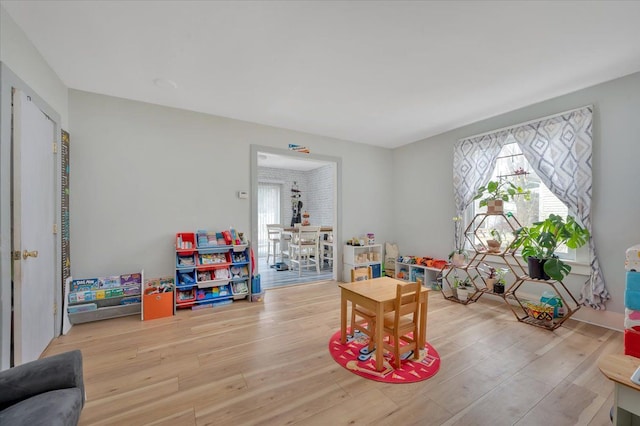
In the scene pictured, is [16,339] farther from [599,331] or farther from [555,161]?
[555,161]

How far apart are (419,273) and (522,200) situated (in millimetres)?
1990

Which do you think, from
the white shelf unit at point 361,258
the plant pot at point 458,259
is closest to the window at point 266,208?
the white shelf unit at point 361,258

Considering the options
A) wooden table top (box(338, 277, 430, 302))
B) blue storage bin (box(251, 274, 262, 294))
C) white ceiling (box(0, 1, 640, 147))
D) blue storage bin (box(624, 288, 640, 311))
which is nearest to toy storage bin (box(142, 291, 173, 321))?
blue storage bin (box(251, 274, 262, 294))

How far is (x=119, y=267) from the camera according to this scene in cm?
319

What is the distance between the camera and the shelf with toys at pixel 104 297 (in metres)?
2.85

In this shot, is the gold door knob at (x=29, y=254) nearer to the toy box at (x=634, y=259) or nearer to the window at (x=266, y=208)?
the toy box at (x=634, y=259)

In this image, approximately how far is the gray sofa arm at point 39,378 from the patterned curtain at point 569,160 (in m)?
4.61

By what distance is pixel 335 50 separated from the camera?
2252mm

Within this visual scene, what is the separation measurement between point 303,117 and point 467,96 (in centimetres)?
218

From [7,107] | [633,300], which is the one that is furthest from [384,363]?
[7,107]

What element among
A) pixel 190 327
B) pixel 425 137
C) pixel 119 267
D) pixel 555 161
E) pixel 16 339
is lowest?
pixel 190 327

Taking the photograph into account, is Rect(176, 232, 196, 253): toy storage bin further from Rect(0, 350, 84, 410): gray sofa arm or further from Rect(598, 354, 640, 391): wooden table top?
Rect(598, 354, 640, 391): wooden table top

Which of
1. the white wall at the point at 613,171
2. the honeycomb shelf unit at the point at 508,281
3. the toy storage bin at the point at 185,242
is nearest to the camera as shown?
the white wall at the point at 613,171

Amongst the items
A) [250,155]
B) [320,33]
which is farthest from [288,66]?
[250,155]
